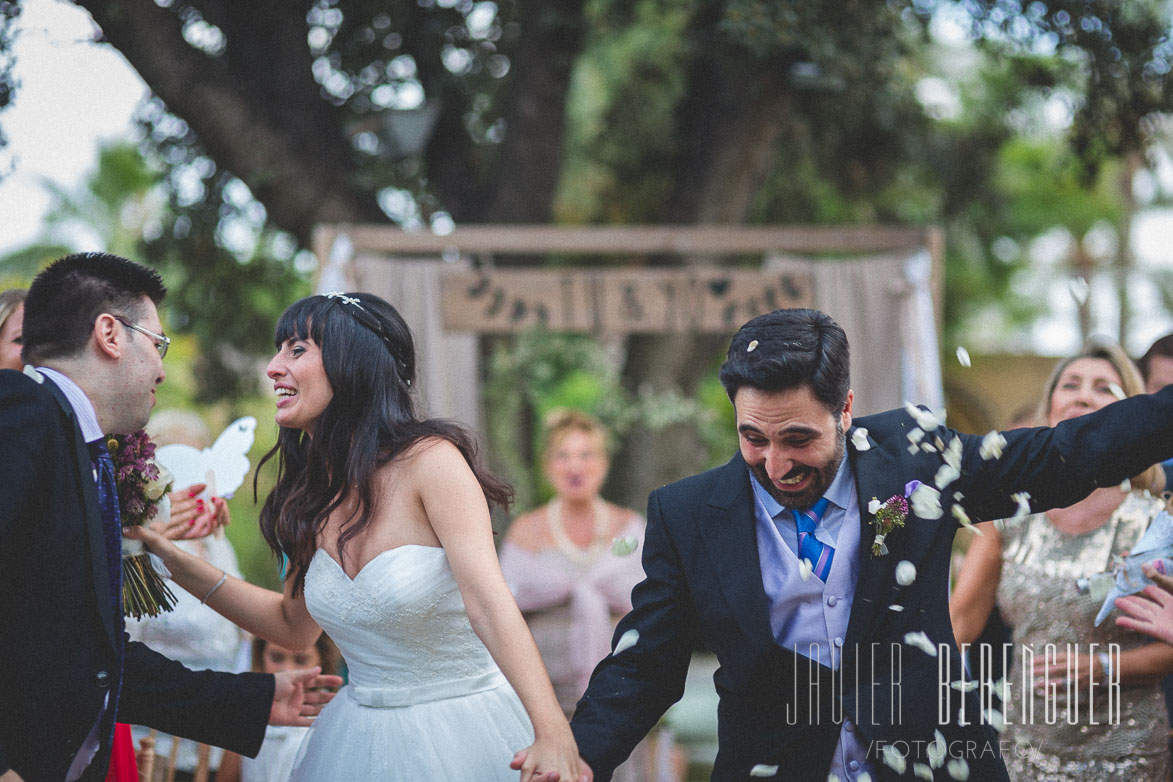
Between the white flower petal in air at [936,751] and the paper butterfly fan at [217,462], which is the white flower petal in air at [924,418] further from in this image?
the paper butterfly fan at [217,462]

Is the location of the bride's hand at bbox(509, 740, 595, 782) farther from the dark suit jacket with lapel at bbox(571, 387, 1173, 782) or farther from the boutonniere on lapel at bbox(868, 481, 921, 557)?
the boutonniere on lapel at bbox(868, 481, 921, 557)

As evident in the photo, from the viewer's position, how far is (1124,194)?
72.0 ft

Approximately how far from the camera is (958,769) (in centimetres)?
259

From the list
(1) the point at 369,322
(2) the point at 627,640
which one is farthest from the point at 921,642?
(1) the point at 369,322

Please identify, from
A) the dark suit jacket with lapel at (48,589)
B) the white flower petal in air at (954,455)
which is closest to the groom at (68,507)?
the dark suit jacket with lapel at (48,589)

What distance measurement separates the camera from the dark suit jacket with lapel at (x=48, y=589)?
2.47 metres

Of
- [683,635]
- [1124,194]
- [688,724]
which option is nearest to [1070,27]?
[683,635]

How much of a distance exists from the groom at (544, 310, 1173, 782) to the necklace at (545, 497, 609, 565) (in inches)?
142

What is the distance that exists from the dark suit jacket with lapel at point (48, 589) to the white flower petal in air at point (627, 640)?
4.01 feet

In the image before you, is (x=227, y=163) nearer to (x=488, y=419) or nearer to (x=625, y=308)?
(x=488, y=419)

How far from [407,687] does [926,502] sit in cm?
147

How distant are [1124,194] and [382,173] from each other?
1758 centimetres

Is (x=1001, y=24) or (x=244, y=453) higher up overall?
(x=1001, y=24)

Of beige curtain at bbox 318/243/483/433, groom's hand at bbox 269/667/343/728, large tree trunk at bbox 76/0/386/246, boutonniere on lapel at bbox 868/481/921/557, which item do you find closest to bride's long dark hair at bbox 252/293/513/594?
groom's hand at bbox 269/667/343/728
